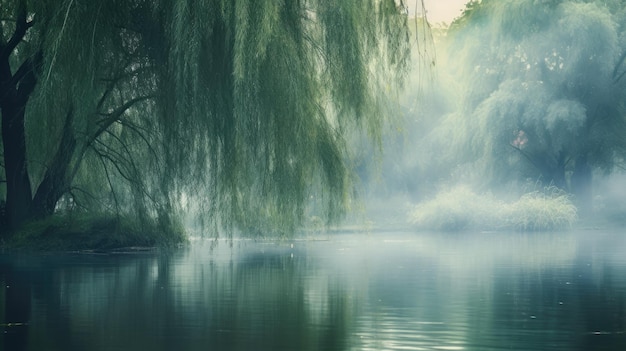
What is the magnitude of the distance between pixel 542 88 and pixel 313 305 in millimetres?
28116

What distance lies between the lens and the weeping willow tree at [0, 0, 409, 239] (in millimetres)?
11539

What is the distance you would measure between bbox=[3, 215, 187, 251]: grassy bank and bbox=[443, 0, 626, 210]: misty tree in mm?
18812

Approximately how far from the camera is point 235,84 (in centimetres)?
1130

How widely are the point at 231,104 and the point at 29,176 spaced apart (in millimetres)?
7320

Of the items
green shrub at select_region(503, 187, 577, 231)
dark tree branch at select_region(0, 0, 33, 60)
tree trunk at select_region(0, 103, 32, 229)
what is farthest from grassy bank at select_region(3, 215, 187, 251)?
green shrub at select_region(503, 187, 577, 231)

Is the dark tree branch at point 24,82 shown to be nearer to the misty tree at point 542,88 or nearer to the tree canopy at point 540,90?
the misty tree at point 542,88

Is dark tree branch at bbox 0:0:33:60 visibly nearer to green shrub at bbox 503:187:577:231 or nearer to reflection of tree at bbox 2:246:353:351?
reflection of tree at bbox 2:246:353:351

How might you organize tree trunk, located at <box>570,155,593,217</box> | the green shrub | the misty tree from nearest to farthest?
the green shrub
the misty tree
tree trunk, located at <box>570,155,593,217</box>

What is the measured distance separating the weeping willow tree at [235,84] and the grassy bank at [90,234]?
2.65 meters

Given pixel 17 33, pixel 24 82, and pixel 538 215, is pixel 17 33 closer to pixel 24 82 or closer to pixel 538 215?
pixel 24 82

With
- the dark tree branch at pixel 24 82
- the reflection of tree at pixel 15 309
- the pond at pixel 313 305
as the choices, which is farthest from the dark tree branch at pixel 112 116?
the reflection of tree at pixel 15 309

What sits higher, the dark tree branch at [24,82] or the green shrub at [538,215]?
the dark tree branch at [24,82]

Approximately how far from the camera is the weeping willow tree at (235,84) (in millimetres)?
11539

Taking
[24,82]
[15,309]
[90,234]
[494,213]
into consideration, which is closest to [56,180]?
[90,234]
